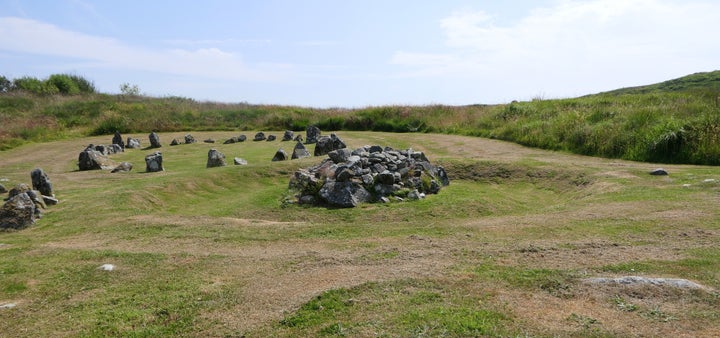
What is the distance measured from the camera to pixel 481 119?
88.1 ft

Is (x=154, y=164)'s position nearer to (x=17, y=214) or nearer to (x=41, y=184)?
(x=41, y=184)

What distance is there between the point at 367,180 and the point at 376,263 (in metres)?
5.30

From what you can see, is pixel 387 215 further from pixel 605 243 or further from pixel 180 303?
pixel 180 303

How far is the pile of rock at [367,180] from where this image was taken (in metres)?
11.3

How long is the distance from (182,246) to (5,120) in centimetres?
3162

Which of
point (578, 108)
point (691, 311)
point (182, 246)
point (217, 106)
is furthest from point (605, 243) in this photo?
point (217, 106)

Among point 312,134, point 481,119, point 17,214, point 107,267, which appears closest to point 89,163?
point 17,214

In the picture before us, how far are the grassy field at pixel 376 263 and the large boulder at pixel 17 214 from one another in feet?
0.75

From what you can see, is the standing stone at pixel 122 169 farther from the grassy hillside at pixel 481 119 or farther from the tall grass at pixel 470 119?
the tall grass at pixel 470 119

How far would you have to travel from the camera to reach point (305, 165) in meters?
15.3

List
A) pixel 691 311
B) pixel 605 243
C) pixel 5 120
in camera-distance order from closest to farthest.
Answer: pixel 691 311 → pixel 605 243 → pixel 5 120

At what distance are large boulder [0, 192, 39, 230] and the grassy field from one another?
228 millimetres

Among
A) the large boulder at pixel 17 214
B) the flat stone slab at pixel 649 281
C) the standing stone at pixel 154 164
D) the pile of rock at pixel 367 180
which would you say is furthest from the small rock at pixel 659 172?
the standing stone at pixel 154 164

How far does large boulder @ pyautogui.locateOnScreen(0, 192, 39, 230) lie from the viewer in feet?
30.6
